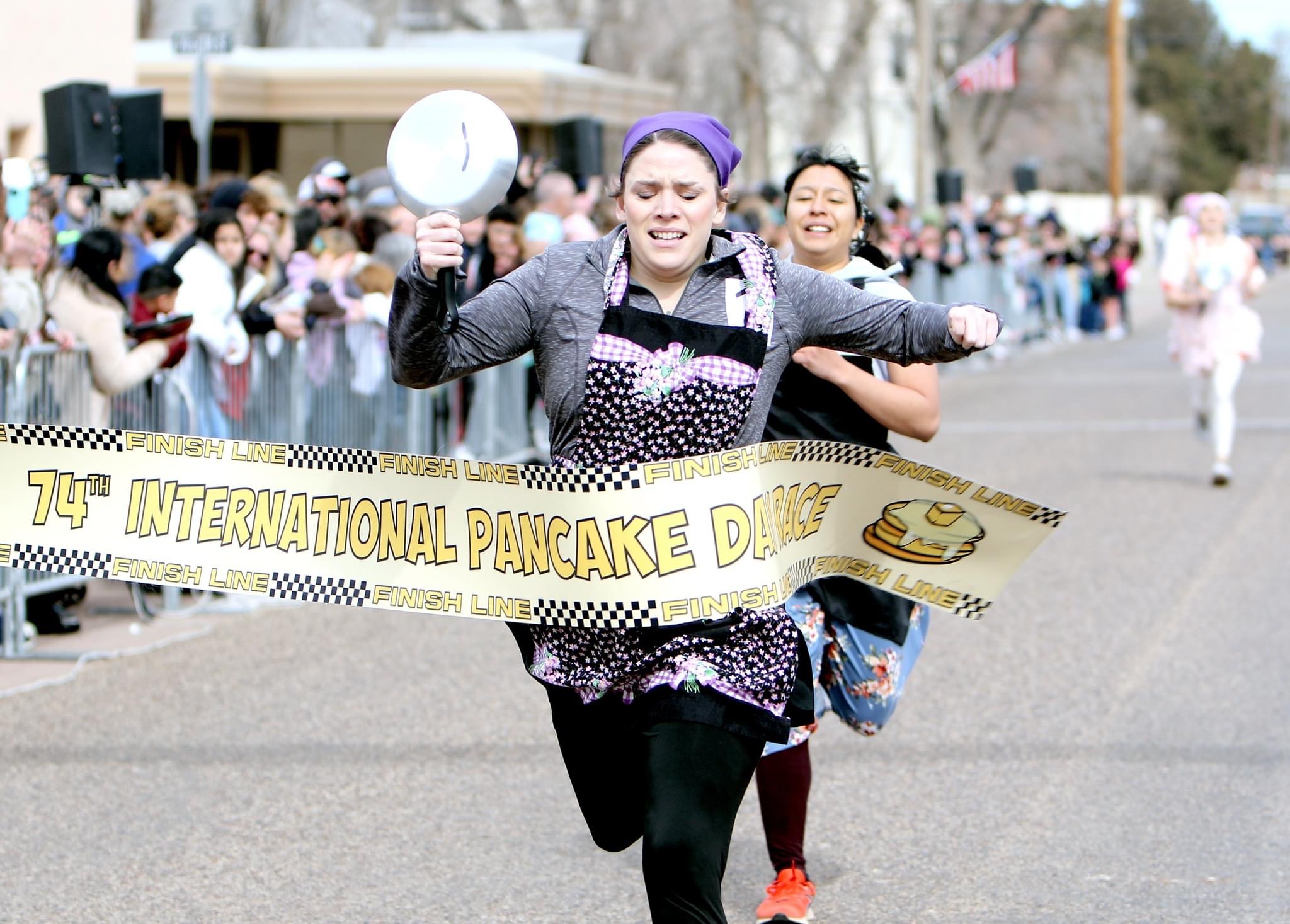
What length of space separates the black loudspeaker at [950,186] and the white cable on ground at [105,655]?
59.0ft

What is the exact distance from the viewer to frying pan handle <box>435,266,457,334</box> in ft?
11.0

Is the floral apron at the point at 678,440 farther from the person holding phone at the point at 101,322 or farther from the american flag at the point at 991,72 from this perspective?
the american flag at the point at 991,72

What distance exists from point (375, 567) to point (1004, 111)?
54.1 metres

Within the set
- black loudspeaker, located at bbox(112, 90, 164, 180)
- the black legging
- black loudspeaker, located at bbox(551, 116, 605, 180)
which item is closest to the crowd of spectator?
black loudspeaker, located at bbox(551, 116, 605, 180)

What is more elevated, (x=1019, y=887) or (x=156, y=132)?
(x=156, y=132)

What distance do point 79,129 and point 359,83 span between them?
54.6 ft

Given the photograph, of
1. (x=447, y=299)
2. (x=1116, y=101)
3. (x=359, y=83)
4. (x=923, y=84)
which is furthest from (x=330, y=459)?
(x=1116, y=101)

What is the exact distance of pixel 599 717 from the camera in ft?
12.3

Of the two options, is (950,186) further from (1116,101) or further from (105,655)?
(105,655)

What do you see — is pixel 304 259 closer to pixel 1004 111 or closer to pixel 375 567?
pixel 375 567

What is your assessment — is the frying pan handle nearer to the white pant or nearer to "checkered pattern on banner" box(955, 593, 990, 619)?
"checkered pattern on banner" box(955, 593, 990, 619)

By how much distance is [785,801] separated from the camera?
15.4ft

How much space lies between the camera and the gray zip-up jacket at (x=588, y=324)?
3584 millimetres

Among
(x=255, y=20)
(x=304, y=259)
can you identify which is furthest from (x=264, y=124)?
(x=304, y=259)
